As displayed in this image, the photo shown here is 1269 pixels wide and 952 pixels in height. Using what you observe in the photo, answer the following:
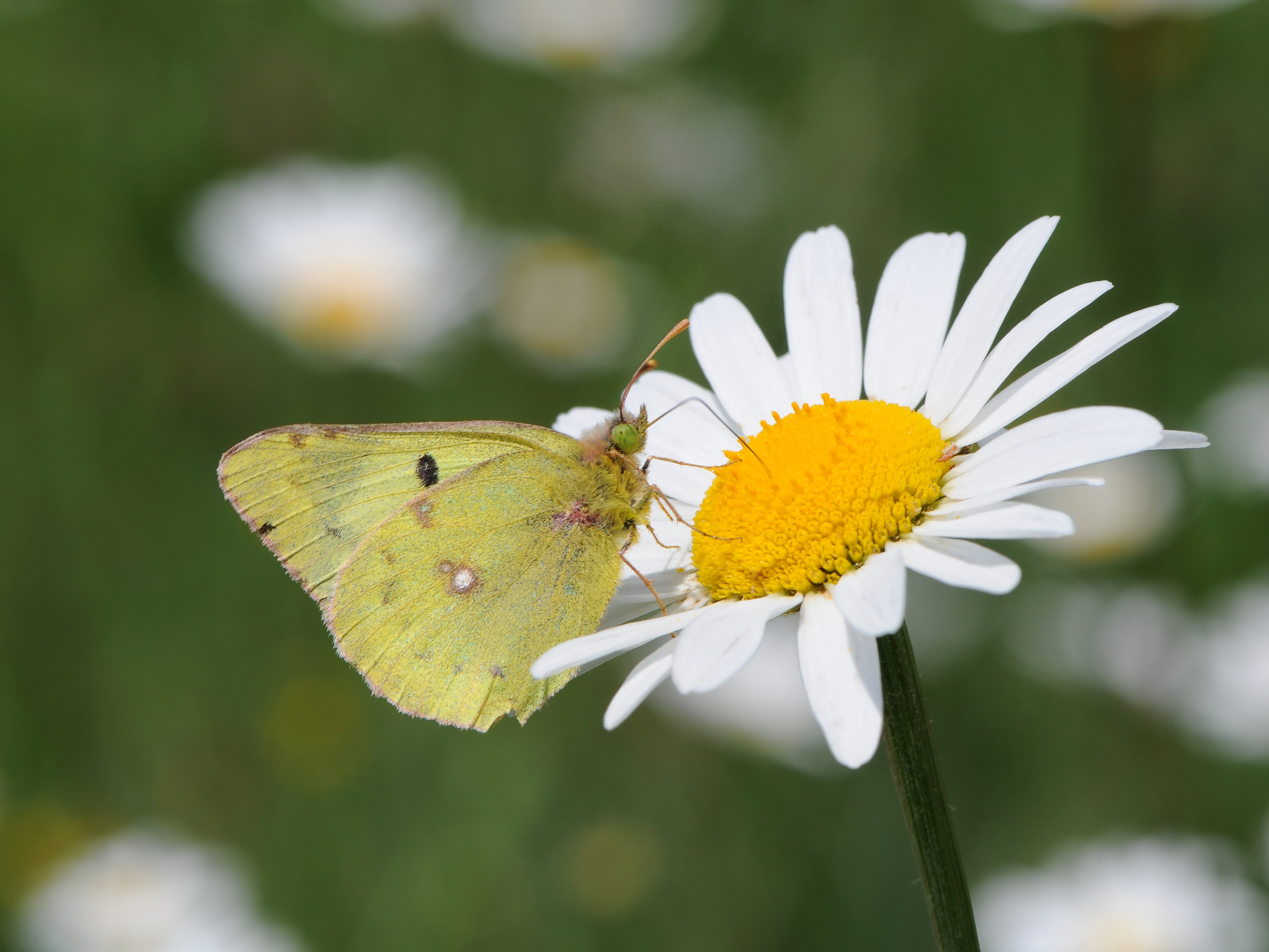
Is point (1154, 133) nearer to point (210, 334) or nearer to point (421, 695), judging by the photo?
point (421, 695)

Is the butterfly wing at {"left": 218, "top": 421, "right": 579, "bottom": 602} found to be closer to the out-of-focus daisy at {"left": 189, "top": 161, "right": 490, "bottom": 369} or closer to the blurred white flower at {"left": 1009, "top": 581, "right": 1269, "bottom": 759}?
the blurred white flower at {"left": 1009, "top": 581, "right": 1269, "bottom": 759}

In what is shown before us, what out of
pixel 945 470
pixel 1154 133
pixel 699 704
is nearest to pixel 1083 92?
pixel 1154 133

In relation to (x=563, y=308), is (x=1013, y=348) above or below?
above

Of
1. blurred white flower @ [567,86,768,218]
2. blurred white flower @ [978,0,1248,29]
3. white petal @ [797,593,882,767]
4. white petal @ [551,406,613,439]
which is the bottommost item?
white petal @ [797,593,882,767]

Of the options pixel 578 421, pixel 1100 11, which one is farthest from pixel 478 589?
pixel 1100 11

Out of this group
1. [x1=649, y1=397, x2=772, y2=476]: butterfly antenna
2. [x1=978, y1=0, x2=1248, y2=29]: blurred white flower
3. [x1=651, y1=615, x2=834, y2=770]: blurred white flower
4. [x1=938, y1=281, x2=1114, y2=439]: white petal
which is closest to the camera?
[x1=938, y1=281, x2=1114, y2=439]: white petal

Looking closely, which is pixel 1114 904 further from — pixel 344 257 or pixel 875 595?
pixel 344 257

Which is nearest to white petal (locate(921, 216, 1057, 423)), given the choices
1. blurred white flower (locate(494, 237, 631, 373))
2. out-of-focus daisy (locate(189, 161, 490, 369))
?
out-of-focus daisy (locate(189, 161, 490, 369))
